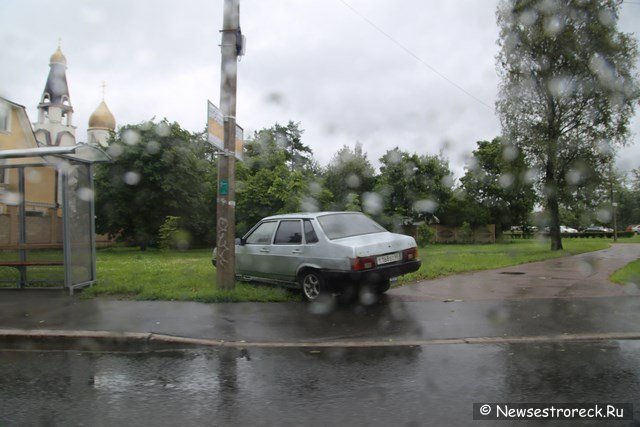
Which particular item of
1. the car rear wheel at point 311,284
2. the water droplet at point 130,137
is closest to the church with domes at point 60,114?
the water droplet at point 130,137

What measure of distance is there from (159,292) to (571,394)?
6.85 meters

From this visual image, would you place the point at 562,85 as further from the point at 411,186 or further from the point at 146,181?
the point at 146,181

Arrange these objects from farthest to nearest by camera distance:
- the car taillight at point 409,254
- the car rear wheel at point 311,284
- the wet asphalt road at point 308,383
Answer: the car taillight at point 409,254 → the car rear wheel at point 311,284 → the wet asphalt road at point 308,383

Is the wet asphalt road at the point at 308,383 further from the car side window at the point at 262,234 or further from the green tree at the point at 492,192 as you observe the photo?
the green tree at the point at 492,192

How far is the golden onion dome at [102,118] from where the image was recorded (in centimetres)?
6406

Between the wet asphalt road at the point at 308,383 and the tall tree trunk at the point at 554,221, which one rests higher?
the tall tree trunk at the point at 554,221

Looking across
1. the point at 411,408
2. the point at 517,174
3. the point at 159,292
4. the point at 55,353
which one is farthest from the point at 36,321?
the point at 517,174

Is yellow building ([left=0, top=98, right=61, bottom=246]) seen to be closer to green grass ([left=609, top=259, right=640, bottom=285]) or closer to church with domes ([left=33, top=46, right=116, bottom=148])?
green grass ([left=609, top=259, right=640, bottom=285])

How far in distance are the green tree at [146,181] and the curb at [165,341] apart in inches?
905

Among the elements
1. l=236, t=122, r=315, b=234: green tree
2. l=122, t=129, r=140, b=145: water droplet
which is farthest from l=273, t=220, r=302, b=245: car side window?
l=122, t=129, r=140, b=145: water droplet

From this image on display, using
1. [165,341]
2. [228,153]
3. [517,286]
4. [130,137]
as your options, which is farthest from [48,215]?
[130,137]

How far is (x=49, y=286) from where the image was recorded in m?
9.60

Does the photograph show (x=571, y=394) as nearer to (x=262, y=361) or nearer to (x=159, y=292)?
(x=262, y=361)

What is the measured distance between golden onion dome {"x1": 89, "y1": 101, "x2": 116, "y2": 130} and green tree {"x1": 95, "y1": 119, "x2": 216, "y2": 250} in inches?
1534
